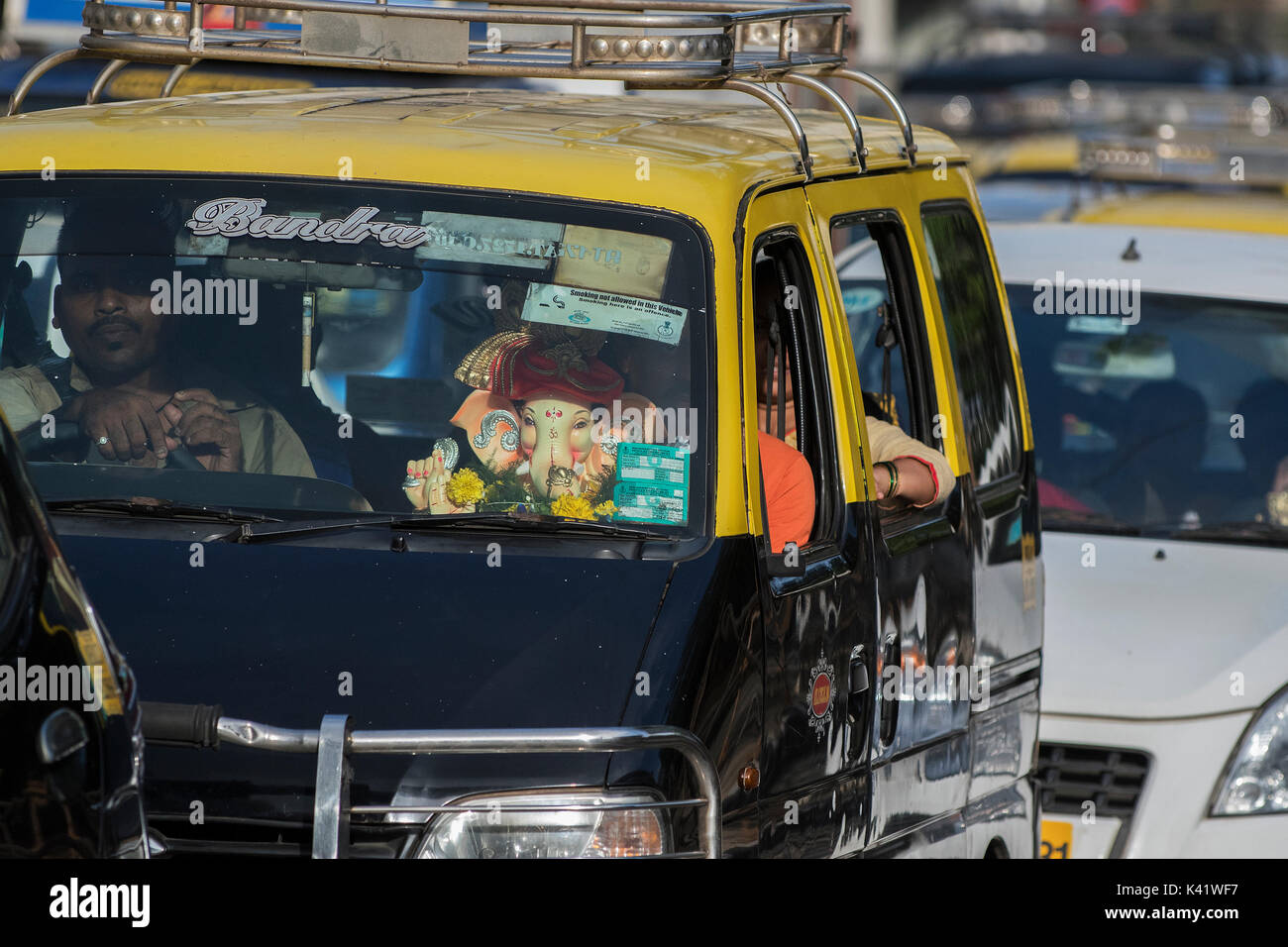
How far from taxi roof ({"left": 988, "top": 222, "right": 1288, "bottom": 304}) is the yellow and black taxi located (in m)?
2.46

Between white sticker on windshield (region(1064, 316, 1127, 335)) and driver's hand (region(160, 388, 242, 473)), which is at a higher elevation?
driver's hand (region(160, 388, 242, 473))

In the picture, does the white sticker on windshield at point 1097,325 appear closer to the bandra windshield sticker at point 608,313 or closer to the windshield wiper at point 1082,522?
the windshield wiper at point 1082,522

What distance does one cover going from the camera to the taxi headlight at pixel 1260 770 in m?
5.99

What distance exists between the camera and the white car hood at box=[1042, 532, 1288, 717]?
20.2ft

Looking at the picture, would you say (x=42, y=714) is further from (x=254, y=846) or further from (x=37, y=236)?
(x=37, y=236)

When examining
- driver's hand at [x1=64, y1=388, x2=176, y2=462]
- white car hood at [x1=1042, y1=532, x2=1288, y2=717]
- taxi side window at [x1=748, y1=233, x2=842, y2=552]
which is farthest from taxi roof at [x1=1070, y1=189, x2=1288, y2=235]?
driver's hand at [x1=64, y1=388, x2=176, y2=462]

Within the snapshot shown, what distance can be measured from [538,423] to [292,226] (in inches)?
25.5

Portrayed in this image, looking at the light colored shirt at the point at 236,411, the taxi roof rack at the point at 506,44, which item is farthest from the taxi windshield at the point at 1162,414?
the light colored shirt at the point at 236,411

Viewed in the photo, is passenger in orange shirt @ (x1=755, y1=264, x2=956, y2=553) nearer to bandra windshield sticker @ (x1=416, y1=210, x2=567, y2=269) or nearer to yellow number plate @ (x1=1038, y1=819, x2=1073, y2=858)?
bandra windshield sticker @ (x1=416, y1=210, x2=567, y2=269)

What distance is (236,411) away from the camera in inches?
173

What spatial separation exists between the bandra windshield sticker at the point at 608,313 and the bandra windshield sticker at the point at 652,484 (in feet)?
0.74

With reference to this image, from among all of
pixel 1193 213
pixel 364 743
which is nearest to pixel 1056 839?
pixel 364 743

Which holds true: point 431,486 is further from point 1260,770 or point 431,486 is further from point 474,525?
point 1260,770

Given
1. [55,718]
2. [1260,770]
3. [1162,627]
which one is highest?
[55,718]
